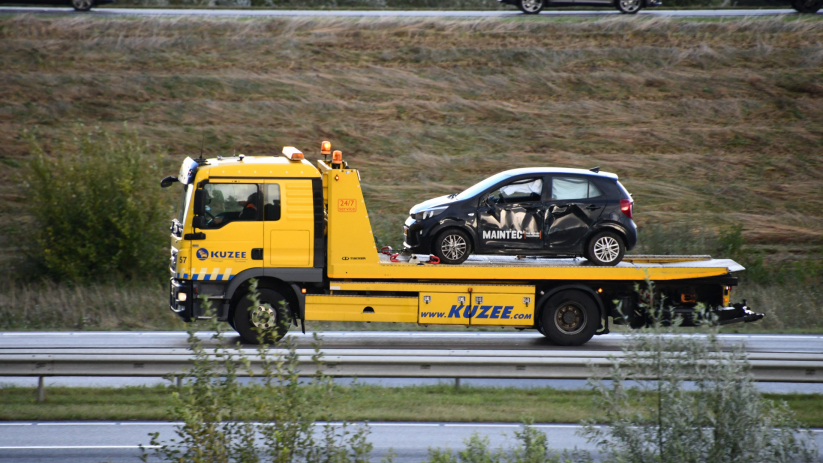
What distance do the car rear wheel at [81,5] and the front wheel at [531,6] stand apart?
16990 mm

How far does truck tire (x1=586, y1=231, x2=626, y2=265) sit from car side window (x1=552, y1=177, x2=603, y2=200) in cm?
66

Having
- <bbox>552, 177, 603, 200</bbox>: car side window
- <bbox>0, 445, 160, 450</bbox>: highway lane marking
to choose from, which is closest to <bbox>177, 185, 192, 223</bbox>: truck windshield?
<bbox>0, 445, 160, 450</bbox>: highway lane marking

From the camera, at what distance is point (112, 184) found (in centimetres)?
1744

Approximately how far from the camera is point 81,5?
30625mm

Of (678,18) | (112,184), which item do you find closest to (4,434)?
(112,184)

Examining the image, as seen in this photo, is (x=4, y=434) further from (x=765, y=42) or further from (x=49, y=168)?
(x=765, y=42)

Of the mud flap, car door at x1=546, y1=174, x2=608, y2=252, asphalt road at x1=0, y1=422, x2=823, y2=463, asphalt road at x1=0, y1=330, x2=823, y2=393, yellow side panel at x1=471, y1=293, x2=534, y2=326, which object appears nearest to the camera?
asphalt road at x1=0, y1=422, x2=823, y2=463

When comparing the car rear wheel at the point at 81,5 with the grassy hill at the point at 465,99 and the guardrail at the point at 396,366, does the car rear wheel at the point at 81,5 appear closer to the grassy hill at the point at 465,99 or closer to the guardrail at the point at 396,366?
the grassy hill at the point at 465,99

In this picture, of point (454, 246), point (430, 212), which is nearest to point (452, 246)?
point (454, 246)

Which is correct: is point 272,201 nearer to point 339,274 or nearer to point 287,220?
point 287,220

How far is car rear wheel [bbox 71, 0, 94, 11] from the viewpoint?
30594mm

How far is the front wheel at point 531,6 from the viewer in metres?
30.6

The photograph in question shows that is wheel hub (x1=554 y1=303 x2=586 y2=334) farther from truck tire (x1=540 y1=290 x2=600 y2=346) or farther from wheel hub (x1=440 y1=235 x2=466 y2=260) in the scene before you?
wheel hub (x1=440 y1=235 x2=466 y2=260)

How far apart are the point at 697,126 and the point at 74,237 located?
19.8 metres
